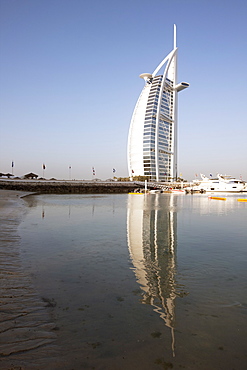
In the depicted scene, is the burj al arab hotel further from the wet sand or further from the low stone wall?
the wet sand

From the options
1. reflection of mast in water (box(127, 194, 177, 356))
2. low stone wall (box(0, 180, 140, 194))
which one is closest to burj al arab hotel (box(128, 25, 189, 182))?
low stone wall (box(0, 180, 140, 194))

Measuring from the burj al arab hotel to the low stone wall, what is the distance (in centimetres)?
4376

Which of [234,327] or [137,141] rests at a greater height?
[137,141]

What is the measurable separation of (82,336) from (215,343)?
7.66 ft

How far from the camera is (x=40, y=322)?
15.8ft

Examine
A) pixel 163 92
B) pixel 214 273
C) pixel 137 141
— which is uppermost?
pixel 163 92

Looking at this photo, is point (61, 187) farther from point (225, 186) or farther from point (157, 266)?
point (157, 266)

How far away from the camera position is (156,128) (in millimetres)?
169875

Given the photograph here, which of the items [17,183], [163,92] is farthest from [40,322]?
[163,92]

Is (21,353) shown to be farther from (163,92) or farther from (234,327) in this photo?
(163,92)

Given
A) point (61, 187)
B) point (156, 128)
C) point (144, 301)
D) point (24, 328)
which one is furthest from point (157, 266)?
point (156, 128)

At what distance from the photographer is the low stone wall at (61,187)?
98.9m

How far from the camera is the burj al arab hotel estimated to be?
17275 cm

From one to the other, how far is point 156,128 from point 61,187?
3493 inches
